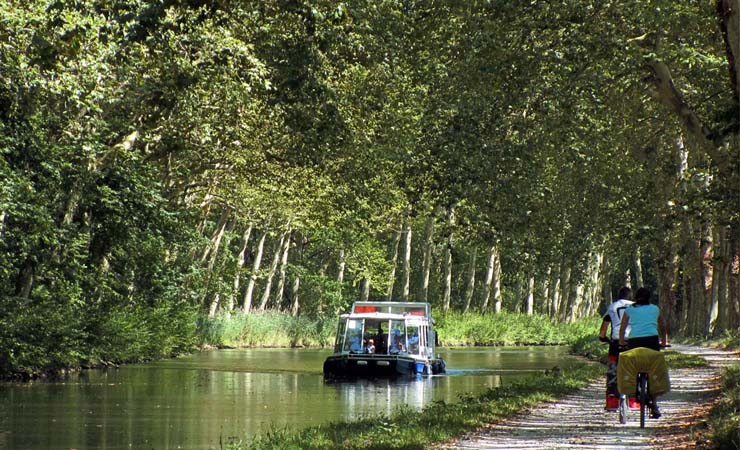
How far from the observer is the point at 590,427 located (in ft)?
57.2

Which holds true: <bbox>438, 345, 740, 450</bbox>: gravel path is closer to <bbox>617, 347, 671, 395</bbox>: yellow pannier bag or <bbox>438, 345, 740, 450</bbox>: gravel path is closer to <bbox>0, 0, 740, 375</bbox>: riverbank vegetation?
<bbox>617, 347, 671, 395</bbox>: yellow pannier bag

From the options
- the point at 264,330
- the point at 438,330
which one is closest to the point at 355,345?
the point at 264,330

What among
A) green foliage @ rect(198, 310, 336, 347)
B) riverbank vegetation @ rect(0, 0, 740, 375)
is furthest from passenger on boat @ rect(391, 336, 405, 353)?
green foliage @ rect(198, 310, 336, 347)

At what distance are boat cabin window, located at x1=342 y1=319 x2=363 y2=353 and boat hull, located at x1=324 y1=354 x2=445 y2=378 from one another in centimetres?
135

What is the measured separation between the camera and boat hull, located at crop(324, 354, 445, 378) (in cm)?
4031

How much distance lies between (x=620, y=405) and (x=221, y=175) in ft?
114

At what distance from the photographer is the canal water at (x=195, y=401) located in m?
21.5

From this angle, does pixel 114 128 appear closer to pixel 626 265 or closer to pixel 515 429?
pixel 515 429

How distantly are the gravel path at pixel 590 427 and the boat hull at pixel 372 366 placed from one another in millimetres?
15389

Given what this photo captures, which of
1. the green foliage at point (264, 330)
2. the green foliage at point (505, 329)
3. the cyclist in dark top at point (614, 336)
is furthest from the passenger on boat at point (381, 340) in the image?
the green foliage at point (505, 329)

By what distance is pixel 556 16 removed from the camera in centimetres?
2252

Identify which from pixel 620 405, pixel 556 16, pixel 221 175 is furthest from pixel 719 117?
pixel 221 175

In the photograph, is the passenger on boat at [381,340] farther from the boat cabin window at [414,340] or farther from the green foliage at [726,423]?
the green foliage at [726,423]

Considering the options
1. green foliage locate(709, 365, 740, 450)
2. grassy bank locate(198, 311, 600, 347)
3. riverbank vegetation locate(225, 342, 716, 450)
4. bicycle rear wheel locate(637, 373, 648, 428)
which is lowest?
riverbank vegetation locate(225, 342, 716, 450)
